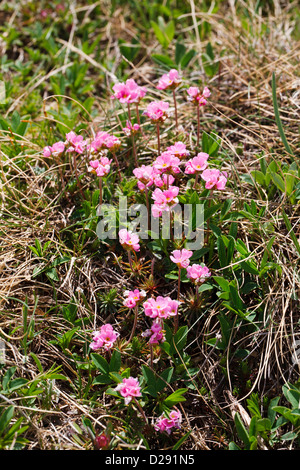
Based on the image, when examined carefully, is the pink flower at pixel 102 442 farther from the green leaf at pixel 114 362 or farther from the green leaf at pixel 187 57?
the green leaf at pixel 187 57

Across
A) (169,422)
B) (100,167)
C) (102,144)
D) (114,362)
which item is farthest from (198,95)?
(169,422)

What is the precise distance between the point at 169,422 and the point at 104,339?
520mm

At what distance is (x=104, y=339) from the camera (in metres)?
2.42

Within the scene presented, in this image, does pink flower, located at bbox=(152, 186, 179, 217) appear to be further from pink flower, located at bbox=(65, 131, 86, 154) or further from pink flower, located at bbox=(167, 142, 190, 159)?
pink flower, located at bbox=(65, 131, 86, 154)

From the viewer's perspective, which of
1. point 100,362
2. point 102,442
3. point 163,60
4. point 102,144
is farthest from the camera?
point 163,60

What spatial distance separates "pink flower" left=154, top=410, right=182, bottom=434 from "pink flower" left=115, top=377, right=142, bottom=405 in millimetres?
183

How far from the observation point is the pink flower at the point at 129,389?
2.21 meters

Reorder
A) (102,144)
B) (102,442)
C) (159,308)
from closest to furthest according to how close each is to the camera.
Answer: (102,442) < (159,308) < (102,144)

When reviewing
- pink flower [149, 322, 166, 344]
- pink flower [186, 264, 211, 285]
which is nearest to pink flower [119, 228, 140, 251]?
pink flower [186, 264, 211, 285]

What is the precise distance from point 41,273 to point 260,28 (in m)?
3.03

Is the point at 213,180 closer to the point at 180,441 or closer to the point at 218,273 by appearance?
the point at 218,273

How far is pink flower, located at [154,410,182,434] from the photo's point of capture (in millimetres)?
2271

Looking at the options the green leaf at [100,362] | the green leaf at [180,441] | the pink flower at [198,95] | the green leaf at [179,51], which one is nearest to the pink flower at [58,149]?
the pink flower at [198,95]
